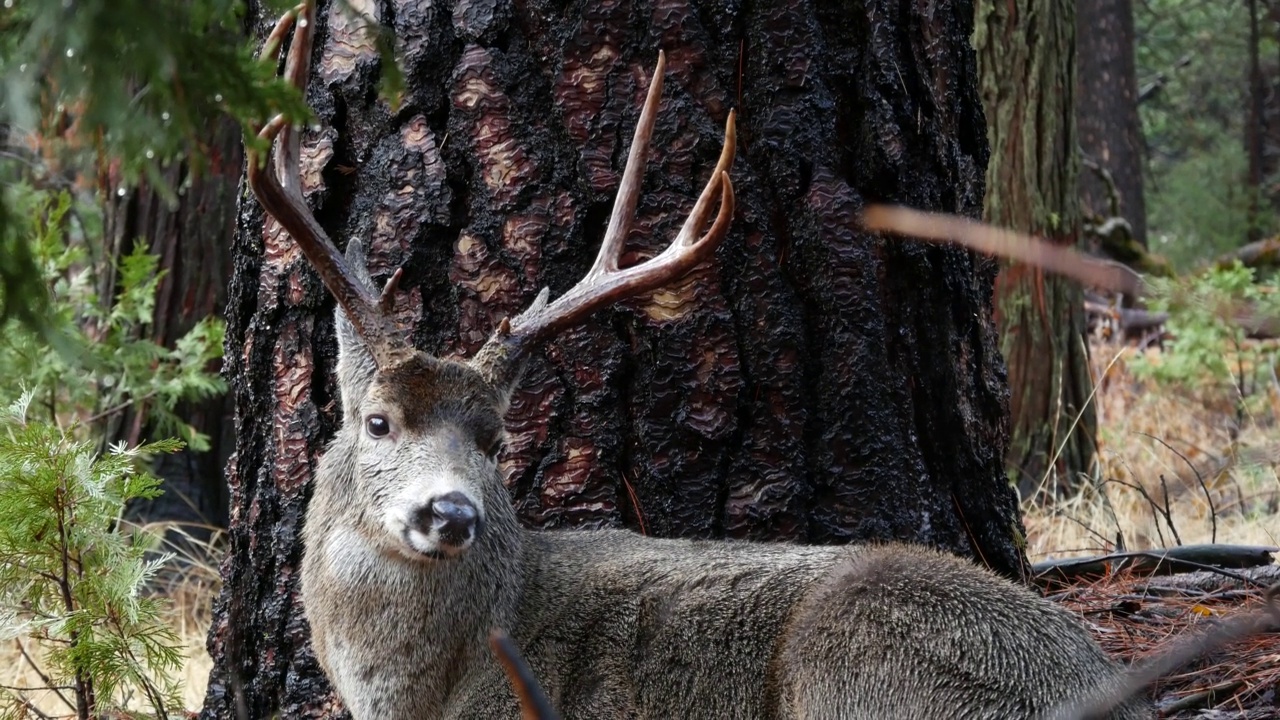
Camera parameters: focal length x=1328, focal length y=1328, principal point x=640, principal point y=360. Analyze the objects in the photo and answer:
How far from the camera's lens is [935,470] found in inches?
204

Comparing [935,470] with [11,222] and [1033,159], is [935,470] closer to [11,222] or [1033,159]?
[11,222]

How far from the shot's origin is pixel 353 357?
4.55 meters

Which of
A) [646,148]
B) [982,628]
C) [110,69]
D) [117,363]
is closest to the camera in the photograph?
[110,69]

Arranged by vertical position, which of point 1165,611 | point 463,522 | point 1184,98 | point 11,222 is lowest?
point 1165,611

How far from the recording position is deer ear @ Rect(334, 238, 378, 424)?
14.8ft

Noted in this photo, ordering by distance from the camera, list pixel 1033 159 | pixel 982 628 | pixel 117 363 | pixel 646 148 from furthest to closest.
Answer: pixel 1033 159 → pixel 117 363 → pixel 646 148 → pixel 982 628

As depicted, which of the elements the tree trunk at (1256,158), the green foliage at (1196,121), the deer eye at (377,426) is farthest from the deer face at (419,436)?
the tree trunk at (1256,158)

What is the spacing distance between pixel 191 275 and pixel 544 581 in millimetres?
5433

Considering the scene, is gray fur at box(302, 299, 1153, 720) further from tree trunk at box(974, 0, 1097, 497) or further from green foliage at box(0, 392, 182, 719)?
tree trunk at box(974, 0, 1097, 497)

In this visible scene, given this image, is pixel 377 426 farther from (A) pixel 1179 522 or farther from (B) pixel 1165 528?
(A) pixel 1179 522

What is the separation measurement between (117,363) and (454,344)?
13.5ft

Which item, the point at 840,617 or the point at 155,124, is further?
the point at 840,617

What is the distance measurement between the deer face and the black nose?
13cm

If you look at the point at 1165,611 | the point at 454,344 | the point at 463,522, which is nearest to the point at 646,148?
the point at 454,344
